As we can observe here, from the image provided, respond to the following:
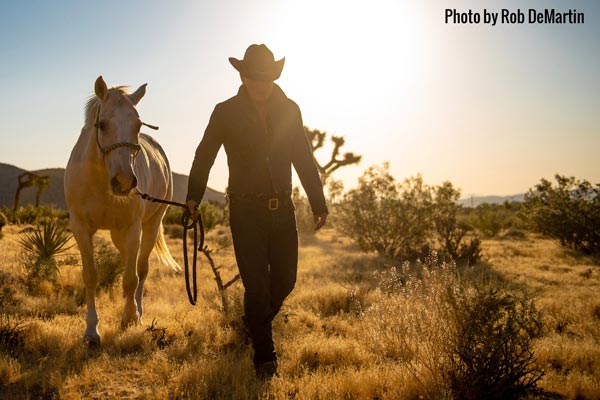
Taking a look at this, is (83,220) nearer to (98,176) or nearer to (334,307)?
(98,176)

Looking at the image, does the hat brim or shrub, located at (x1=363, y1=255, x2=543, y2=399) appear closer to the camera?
shrub, located at (x1=363, y1=255, x2=543, y2=399)

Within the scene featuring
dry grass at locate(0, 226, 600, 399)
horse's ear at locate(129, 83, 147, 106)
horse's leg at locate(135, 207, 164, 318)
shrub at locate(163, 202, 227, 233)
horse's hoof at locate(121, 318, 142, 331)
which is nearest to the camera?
dry grass at locate(0, 226, 600, 399)

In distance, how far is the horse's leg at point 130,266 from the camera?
4582 mm

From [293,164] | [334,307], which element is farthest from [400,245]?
[293,164]

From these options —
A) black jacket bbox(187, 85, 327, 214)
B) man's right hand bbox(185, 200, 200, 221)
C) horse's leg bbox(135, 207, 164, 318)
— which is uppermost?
black jacket bbox(187, 85, 327, 214)

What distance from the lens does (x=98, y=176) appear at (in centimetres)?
426

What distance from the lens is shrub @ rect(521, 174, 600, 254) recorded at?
13.1 m

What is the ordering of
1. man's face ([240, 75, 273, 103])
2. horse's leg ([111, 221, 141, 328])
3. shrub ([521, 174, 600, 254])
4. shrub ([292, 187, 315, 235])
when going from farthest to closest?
1. shrub ([292, 187, 315, 235])
2. shrub ([521, 174, 600, 254])
3. horse's leg ([111, 221, 141, 328])
4. man's face ([240, 75, 273, 103])

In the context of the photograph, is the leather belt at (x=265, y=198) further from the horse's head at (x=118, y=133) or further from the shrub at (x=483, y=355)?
the shrub at (x=483, y=355)

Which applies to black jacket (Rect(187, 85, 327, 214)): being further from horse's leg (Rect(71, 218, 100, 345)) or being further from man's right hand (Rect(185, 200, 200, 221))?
horse's leg (Rect(71, 218, 100, 345))

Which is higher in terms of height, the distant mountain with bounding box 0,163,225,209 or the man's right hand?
the distant mountain with bounding box 0,163,225,209

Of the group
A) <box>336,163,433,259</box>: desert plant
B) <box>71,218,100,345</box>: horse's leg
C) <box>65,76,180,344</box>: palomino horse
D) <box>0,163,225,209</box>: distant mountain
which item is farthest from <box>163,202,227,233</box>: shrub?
<box>0,163,225,209</box>: distant mountain

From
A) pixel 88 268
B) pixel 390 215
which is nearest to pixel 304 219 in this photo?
pixel 390 215

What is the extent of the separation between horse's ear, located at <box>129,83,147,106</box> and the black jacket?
93 centimetres
